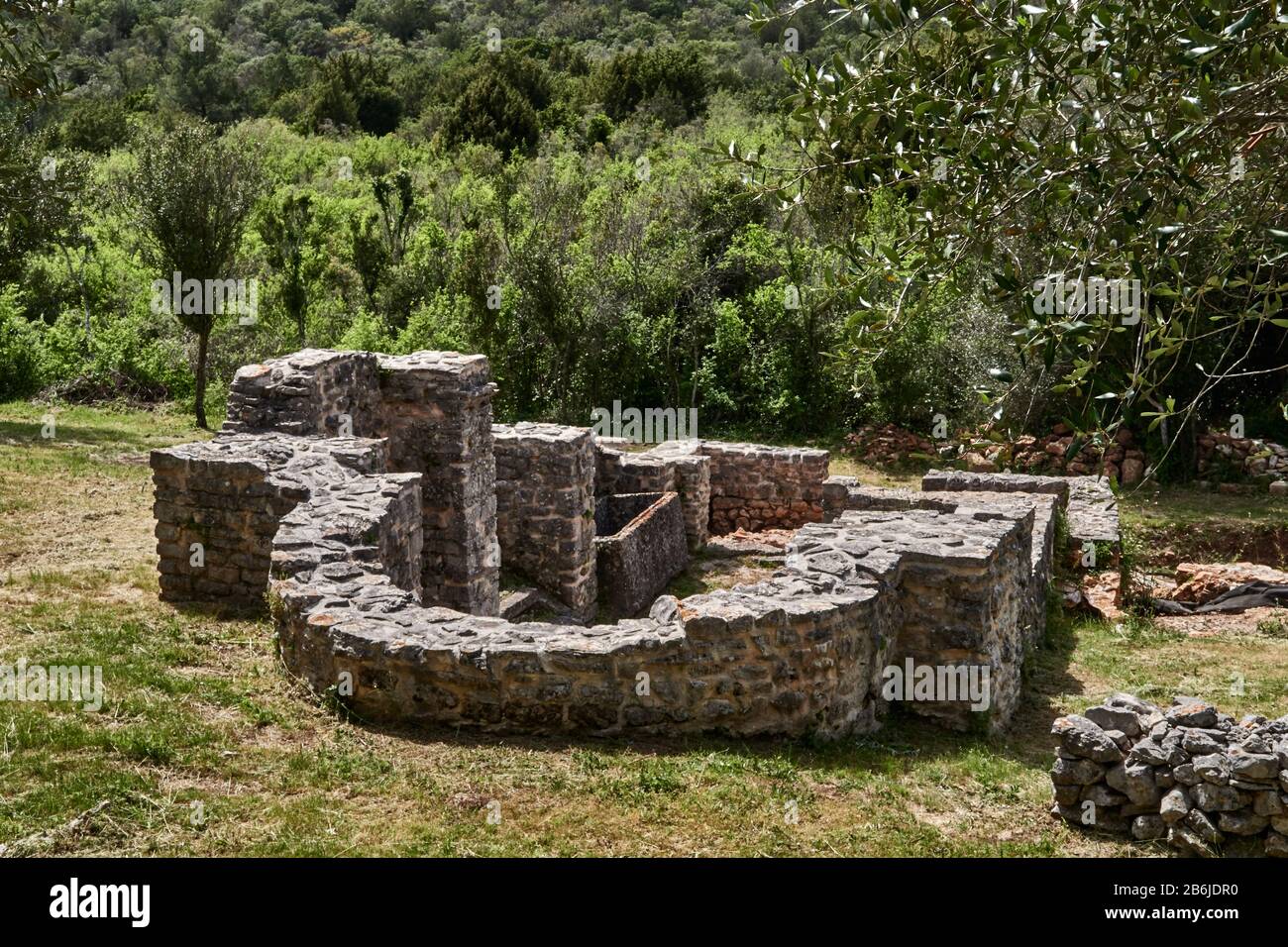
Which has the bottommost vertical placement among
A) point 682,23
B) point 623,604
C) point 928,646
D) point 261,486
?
point 623,604

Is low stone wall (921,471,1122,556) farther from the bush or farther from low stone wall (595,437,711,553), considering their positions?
the bush

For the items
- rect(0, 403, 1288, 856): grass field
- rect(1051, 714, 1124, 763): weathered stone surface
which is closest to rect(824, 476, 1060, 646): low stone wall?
A: rect(0, 403, 1288, 856): grass field

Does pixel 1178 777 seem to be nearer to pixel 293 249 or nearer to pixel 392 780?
pixel 392 780

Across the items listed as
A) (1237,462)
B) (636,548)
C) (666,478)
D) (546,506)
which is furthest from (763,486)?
(1237,462)

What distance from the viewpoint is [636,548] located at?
16234mm

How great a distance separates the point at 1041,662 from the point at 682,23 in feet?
196

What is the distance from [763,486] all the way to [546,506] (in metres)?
4.74

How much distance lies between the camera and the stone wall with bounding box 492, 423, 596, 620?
15109mm

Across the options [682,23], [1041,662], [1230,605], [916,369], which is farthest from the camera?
[682,23]

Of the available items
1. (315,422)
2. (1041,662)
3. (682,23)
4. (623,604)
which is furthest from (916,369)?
(682,23)

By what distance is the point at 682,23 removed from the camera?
6675 cm

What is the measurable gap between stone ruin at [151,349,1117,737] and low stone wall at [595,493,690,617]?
32mm

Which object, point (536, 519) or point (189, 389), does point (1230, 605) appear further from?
point (189, 389)

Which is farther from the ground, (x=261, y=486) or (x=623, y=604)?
(x=261, y=486)
